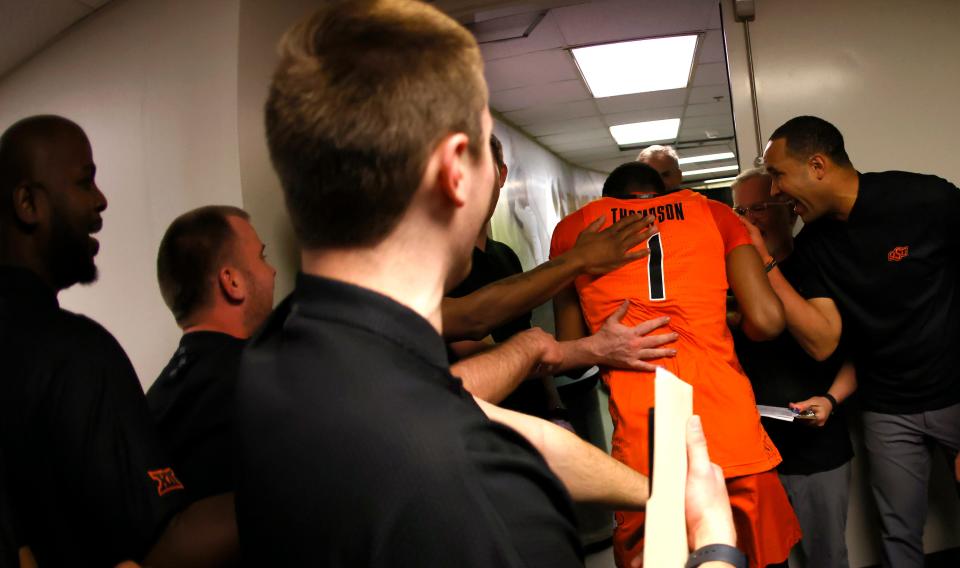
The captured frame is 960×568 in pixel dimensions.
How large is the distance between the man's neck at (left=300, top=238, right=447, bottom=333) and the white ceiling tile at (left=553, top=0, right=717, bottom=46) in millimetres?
2532

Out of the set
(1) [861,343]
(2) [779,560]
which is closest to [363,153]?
(2) [779,560]

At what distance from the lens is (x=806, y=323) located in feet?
7.55

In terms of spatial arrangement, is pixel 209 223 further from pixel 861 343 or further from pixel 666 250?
pixel 861 343

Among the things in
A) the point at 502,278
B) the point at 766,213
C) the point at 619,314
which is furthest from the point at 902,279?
the point at 502,278

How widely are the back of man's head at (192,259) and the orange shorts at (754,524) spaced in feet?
4.23

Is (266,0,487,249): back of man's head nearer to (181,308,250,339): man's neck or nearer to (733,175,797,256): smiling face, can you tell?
(181,308,250,339): man's neck

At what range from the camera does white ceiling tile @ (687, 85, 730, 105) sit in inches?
116

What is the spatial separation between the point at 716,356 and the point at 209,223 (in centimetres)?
145

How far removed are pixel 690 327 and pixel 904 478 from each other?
1224 mm

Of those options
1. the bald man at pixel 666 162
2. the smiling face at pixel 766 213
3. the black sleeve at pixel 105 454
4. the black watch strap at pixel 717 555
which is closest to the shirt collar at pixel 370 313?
the black watch strap at pixel 717 555

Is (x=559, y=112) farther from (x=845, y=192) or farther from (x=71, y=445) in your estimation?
(x=71, y=445)

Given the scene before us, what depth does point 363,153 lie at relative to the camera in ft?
2.15

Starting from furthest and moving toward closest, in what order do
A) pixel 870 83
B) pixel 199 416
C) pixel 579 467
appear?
1. pixel 870 83
2. pixel 199 416
3. pixel 579 467

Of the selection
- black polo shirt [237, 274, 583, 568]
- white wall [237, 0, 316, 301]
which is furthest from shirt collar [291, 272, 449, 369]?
white wall [237, 0, 316, 301]
